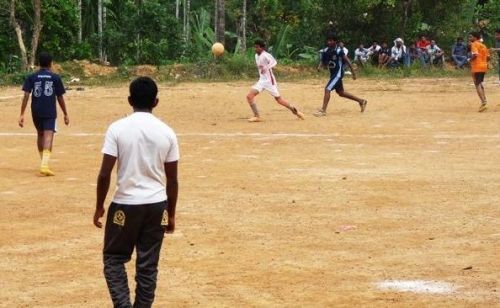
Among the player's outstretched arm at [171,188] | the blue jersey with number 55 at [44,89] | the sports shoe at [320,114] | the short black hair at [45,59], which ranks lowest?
the sports shoe at [320,114]

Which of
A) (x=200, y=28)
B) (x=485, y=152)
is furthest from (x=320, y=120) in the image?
(x=200, y=28)

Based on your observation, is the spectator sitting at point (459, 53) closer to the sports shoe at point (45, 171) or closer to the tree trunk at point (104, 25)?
the tree trunk at point (104, 25)

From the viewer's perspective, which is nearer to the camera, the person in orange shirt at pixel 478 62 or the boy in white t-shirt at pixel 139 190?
the boy in white t-shirt at pixel 139 190

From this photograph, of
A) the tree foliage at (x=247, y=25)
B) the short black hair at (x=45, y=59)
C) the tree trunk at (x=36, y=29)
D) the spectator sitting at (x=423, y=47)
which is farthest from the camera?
the spectator sitting at (x=423, y=47)

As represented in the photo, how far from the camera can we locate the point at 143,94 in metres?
6.23

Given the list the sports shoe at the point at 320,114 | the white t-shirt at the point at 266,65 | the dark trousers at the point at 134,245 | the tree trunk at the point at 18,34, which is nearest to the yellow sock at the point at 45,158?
the dark trousers at the point at 134,245

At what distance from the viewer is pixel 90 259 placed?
8586mm

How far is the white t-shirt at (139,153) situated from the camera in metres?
6.14

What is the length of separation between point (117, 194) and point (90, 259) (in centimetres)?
249

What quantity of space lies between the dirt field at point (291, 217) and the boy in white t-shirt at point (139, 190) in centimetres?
97

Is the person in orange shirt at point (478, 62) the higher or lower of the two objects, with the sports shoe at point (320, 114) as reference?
higher

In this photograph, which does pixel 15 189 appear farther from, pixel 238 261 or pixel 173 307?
pixel 173 307

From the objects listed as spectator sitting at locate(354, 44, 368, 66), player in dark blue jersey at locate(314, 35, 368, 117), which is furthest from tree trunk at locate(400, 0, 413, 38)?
player in dark blue jersey at locate(314, 35, 368, 117)

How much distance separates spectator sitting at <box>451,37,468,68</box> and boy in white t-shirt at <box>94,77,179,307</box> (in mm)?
30883
